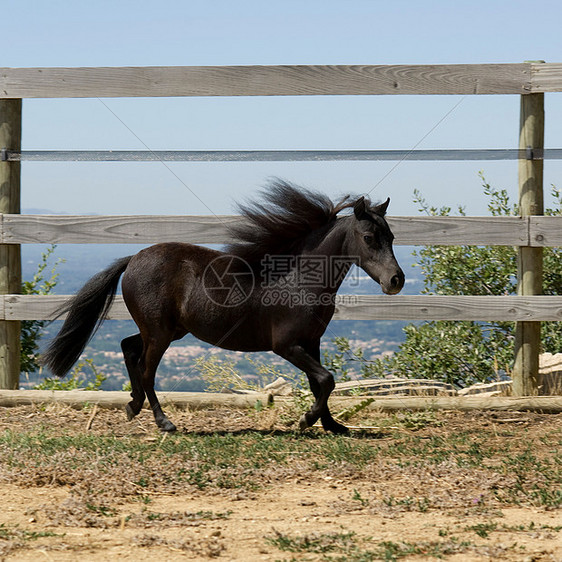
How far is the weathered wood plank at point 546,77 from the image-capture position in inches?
261

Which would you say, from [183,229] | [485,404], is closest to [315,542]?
[485,404]

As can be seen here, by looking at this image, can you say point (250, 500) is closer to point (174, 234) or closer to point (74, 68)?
point (174, 234)

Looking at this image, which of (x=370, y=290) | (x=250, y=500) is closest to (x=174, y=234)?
(x=370, y=290)

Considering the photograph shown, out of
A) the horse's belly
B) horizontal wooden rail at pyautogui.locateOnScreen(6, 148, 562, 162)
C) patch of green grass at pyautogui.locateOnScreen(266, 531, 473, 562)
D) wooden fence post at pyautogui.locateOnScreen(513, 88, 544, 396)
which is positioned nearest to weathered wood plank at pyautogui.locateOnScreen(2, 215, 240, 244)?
horizontal wooden rail at pyautogui.locateOnScreen(6, 148, 562, 162)

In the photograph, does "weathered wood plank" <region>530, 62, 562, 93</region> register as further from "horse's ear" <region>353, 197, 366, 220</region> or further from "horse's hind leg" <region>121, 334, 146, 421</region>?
"horse's hind leg" <region>121, 334, 146, 421</region>

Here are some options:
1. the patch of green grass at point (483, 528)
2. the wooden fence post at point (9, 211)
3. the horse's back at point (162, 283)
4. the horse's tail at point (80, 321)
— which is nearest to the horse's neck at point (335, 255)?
the horse's back at point (162, 283)

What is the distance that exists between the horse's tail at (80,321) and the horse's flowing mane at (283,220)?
1.00m

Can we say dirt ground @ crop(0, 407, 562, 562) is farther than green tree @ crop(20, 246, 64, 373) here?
No

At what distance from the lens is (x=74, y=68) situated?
694 centimetres

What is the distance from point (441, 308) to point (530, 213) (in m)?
1.13

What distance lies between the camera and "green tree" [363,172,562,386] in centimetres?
880

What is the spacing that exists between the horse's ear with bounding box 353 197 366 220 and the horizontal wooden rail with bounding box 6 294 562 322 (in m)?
1.43

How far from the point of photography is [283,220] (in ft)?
18.7

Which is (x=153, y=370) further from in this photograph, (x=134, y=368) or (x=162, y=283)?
(x=162, y=283)
